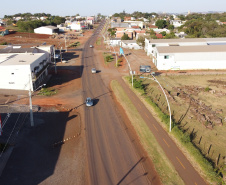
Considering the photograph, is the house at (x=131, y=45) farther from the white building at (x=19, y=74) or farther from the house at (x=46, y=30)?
the house at (x=46, y=30)

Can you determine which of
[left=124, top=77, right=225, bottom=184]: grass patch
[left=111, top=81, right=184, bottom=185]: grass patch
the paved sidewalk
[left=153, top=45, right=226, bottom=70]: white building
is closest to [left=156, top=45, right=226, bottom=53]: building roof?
[left=153, top=45, right=226, bottom=70]: white building

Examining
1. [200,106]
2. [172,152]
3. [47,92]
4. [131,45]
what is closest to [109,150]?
[172,152]

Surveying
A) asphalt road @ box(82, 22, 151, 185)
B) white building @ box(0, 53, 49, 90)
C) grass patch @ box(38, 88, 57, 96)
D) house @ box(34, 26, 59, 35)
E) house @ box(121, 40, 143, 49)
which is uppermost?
house @ box(34, 26, 59, 35)

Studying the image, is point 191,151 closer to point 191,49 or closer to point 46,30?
point 191,49

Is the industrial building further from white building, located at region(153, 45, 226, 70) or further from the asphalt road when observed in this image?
the asphalt road

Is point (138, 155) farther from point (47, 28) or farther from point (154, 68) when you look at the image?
point (47, 28)

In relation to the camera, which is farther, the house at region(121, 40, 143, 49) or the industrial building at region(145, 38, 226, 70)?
the house at region(121, 40, 143, 49)
